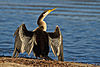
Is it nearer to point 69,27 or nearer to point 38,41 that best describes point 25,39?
point 38,41

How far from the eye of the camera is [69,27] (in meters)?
15.6

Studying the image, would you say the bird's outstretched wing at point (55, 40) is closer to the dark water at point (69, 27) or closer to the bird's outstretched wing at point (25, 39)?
the bird's outstretched wing at point (25, 39)

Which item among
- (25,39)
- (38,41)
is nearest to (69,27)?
(38,41)

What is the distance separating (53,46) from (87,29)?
8047 millimetres

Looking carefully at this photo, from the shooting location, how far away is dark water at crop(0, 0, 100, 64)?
11.1 meters

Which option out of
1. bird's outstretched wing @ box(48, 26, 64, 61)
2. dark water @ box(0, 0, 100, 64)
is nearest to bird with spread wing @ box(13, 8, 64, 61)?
bird's outstretched wing @ box(48, 26, 64, 61)

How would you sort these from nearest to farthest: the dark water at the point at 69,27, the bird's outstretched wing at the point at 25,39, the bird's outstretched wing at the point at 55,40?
the bird's outstretched wing at the point at 25,39
the bird's outstretched wing at the point at 55,40
the dark water at the point at 69,27

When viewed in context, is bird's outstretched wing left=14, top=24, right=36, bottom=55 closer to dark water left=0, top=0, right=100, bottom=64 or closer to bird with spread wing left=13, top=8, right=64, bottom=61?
bird with spread wing left=13, top=8, right=64, bottom=61

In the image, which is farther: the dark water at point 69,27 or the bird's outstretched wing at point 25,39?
the dark water at point 69,27

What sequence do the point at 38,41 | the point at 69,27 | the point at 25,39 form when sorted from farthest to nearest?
the point at 69,27
the point at 38,41
the point at 25,39

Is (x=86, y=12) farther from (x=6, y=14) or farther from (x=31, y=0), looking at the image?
(x=31, y=0)

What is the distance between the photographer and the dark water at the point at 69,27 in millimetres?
11086

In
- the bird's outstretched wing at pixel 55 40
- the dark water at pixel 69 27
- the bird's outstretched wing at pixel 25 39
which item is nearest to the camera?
the bird's outstretched wing at pixel 25 39

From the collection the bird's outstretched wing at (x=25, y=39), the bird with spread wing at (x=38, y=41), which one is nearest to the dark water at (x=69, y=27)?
the bird with spread wing at (x=38, y=41)
